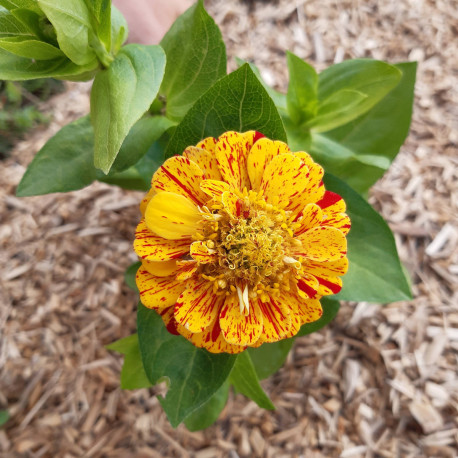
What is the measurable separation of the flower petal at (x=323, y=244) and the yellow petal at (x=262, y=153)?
0.38ft

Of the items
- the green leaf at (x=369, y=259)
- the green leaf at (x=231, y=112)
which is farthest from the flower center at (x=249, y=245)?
the green leaf at (x=369, y=259)

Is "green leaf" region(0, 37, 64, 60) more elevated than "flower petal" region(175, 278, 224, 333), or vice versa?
"green leaf" region(0, 37, 64, 60)

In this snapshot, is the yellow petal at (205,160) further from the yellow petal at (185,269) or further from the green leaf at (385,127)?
the green leaf at (385,127)

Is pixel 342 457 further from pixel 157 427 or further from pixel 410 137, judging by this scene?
pixel 410 137

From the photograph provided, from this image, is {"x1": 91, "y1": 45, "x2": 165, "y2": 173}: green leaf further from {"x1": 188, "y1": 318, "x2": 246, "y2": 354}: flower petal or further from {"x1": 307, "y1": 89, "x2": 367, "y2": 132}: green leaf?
{"x1": 307, "y1": 89, "x2": 367, "y2": 132}: green leaf

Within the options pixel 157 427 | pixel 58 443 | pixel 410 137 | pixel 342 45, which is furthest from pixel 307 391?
pixel 342 45

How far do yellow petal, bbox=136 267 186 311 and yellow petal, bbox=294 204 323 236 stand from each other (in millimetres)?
193

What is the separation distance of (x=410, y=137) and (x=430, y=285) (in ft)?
1.72

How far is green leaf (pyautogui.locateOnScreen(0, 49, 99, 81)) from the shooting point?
30.8 inches

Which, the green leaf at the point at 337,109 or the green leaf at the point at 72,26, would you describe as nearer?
the green leaf at the point at 72,26

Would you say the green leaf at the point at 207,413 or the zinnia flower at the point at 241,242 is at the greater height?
the zinnia flower at the point at 241,242

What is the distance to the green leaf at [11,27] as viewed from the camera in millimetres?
767

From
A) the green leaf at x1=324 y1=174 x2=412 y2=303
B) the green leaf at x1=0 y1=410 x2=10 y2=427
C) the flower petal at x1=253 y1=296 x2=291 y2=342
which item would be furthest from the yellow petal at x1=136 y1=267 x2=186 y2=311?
the green leaf at x1=0 y1=410 x2=10 y2=427

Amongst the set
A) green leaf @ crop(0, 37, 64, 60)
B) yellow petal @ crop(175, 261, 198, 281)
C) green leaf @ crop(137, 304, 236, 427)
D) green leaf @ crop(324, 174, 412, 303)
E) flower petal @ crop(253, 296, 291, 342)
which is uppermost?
green leaf @ crop(0, 37, 64, 60)
